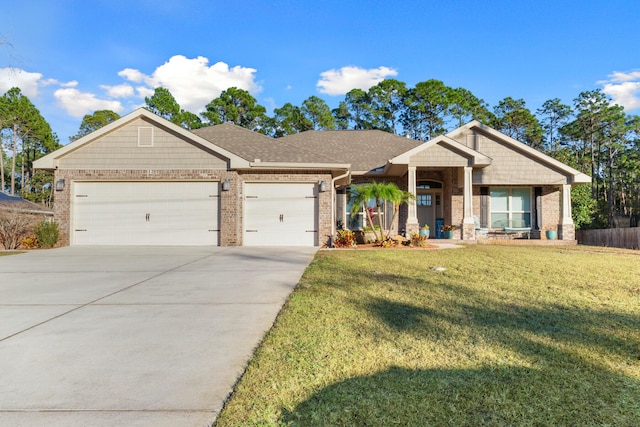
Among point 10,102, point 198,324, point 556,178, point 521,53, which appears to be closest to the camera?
point 198,324

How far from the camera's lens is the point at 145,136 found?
1171cm

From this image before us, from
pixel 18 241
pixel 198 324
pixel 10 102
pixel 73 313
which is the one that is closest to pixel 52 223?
pixel 18 241

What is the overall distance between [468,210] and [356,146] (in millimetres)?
6130

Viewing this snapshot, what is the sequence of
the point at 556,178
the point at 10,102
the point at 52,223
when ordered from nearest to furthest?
the point at 52,223 < the point at 556,178 < the point at 10,102

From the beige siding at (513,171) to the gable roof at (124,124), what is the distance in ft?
31.3

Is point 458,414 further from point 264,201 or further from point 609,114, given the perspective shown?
point 609,114

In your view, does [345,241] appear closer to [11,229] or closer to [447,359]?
[447,359]

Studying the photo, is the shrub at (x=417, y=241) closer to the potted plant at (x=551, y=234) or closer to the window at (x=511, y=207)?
the window at (x=511, y=207)

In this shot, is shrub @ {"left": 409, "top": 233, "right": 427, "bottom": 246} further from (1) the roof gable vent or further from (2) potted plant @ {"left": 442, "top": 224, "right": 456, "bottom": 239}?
(1) the roof gable vent

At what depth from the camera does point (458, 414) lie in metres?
1.84

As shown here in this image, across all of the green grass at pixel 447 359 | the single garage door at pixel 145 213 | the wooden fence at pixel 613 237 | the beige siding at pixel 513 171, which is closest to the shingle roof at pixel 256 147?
the single garage door at pixel 145 213

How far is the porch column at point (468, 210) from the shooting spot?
43.7ft

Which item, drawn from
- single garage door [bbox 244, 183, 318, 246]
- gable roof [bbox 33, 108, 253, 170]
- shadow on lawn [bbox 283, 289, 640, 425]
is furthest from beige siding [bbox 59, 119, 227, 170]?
shadow on lawn [bbox 283, 289, 640, 425]

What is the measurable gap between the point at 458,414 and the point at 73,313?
12.8ft
